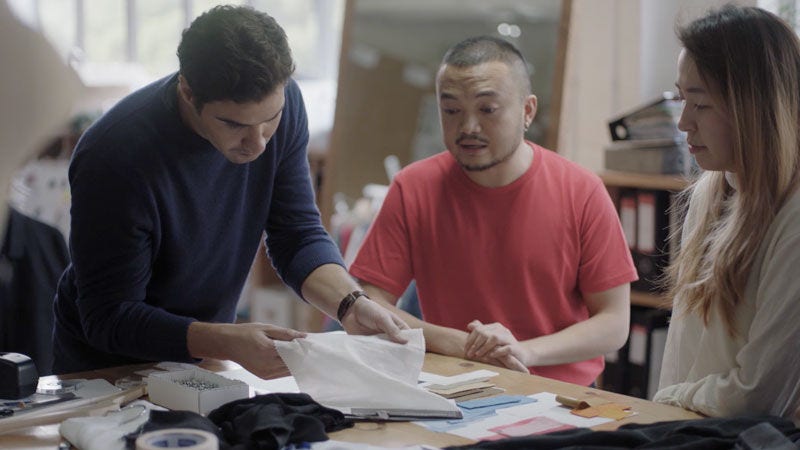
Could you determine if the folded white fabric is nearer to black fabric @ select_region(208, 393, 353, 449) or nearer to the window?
black fabric @ select_region(208, 393, 353, 449)

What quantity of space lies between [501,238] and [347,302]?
1.66ft

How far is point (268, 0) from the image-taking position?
18.1ft

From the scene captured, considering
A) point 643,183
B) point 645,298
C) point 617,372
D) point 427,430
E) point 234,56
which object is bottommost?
point 617,372

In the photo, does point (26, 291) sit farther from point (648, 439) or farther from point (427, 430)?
point (648, 439)

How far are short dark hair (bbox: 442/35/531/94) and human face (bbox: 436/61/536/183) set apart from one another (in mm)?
15

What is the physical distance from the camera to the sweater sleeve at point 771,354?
1766 mm

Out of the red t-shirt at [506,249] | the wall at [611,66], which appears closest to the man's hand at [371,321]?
the red t-shirt at [506,249]

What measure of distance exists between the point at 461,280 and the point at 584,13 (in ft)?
6.42

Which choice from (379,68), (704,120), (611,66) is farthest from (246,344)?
(379,68)

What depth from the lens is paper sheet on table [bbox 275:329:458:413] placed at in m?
1.82

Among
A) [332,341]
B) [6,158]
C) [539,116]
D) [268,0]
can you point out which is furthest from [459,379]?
[268,0]

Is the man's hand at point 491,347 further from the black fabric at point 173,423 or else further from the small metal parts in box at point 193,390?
the black fabric at point 173,423

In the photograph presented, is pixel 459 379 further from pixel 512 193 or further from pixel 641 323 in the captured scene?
pixel 641 323

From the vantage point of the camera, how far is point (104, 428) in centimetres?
166
